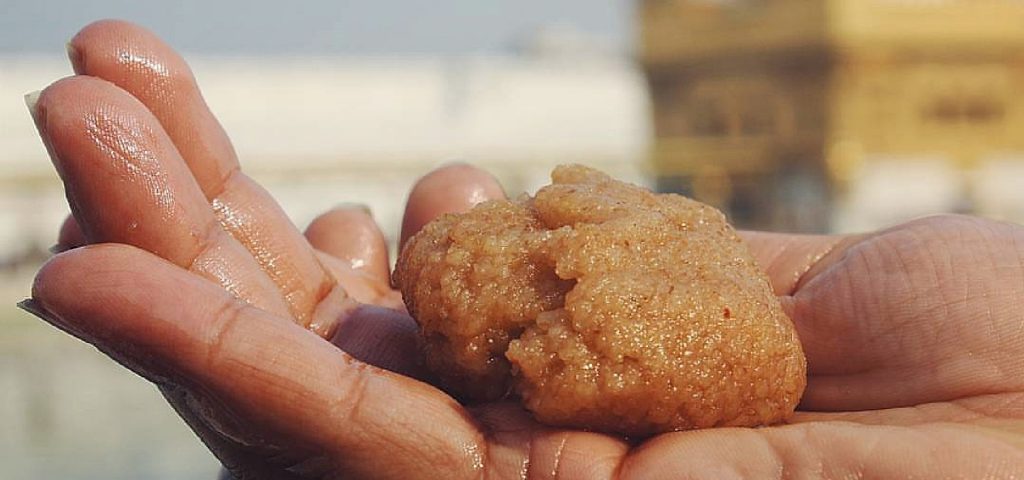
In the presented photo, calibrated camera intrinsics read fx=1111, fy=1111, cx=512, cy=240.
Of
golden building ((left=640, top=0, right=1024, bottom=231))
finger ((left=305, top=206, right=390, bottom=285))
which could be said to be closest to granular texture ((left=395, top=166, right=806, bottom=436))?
finger ((left=305, top=206, right=390, bottom=285))

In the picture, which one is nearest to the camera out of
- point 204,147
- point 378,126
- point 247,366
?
point 247,366

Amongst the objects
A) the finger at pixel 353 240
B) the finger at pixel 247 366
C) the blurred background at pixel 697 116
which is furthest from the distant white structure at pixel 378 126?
the finger at pixel 247 366

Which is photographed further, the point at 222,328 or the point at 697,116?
the point at 697,116

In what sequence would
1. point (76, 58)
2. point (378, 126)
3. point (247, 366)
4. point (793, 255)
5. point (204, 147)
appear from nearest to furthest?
1. point (247, 366)
2. point (76, 58)
3. point (204, 147)
4. point (793, 255)
5. point (378, 126)

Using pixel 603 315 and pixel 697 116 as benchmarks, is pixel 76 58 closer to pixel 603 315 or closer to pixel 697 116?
pixel 603 315

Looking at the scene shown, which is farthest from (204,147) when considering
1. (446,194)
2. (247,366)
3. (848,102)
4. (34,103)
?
(848,102)

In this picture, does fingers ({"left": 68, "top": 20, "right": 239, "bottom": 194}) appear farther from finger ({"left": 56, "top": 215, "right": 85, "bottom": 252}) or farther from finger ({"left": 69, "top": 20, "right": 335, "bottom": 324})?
finger ({"left": 56, "top": 215, "right": 85, "bottom": 252})
